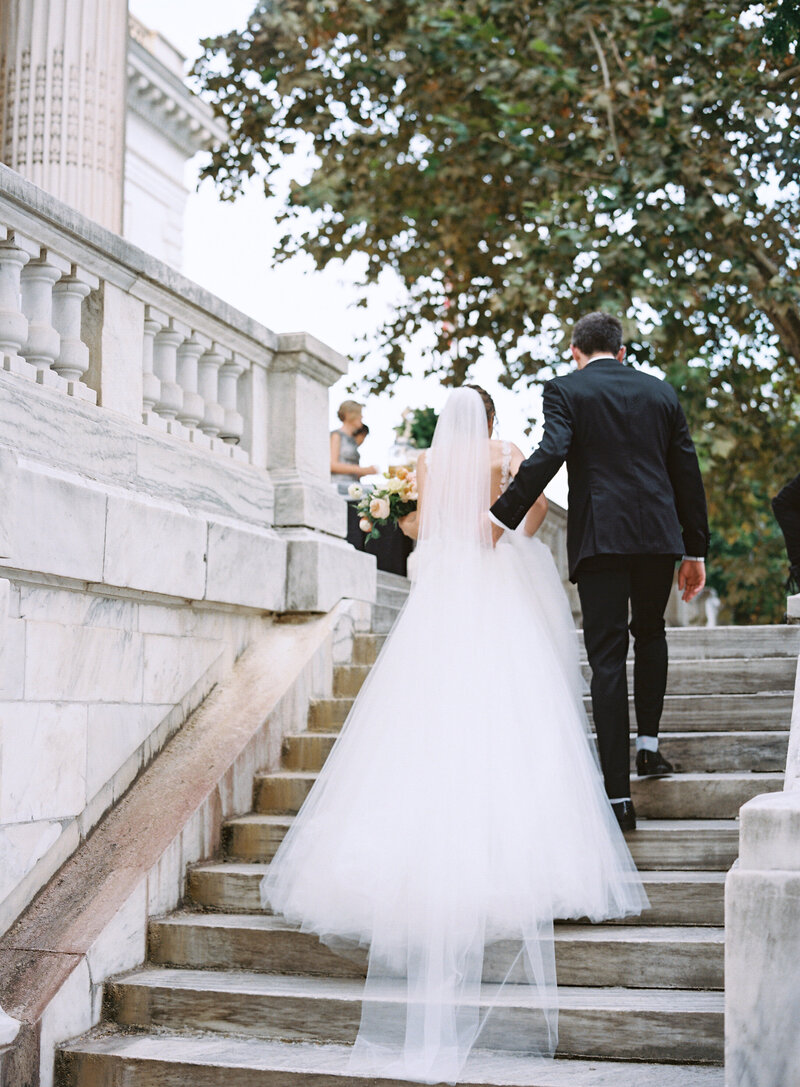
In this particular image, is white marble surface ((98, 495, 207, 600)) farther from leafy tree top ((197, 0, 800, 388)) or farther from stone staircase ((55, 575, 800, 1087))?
leafy tree top ((197, 0, 800, 388))

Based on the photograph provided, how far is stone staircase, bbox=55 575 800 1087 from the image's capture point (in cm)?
383

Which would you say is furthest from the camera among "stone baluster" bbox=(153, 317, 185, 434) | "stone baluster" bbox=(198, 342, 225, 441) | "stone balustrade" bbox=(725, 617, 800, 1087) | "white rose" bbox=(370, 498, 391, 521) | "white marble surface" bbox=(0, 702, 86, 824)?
"white rose" bbox=(370, 498, 391, 521)

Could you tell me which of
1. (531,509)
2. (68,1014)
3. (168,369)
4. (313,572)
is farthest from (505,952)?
(168,369)

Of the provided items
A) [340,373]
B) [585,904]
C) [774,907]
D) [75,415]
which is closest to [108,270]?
[75,415]

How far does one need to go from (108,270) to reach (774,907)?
13.0 ft

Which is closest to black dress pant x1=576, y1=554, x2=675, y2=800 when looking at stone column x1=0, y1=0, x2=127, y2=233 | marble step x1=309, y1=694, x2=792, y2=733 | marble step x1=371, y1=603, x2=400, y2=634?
marble step x1=309, y1=694, x2=792, y2=733

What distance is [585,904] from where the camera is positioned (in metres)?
4.28

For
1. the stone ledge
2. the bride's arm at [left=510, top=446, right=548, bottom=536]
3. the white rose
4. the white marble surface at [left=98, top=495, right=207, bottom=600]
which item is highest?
the white rose

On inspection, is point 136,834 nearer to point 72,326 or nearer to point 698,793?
point 72,326

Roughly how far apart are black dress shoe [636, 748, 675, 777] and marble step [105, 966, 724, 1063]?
1.27 m

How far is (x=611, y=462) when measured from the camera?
5.02m

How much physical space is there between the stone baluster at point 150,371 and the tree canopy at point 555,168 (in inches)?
186

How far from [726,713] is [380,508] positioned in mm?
2432

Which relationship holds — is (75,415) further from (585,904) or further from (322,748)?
(585,904)
